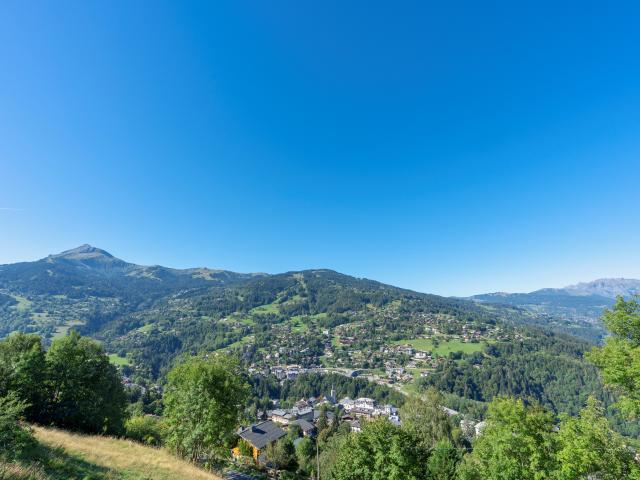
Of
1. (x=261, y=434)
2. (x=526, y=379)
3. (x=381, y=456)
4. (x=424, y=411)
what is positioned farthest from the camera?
(x=526, y=379)

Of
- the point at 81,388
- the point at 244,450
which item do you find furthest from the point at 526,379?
the point at 81,388

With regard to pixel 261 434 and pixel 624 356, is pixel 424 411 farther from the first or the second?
pixel 261 434

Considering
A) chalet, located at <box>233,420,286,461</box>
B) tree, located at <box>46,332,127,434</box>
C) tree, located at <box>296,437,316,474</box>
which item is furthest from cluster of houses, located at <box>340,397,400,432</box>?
tree, located at <box>46,332,127,434</box>

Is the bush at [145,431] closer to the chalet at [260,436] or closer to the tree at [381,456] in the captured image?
the tree at [381,456]

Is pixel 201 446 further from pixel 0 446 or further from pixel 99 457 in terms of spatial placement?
pixel 0 446

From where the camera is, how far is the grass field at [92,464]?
421 inches

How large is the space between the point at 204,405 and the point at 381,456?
14.6m

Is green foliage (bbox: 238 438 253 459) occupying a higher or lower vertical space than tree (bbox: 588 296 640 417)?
lower

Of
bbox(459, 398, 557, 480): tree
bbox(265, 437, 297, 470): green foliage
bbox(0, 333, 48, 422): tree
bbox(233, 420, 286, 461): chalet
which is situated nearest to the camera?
bbox(459, 398, 557, 480): tree

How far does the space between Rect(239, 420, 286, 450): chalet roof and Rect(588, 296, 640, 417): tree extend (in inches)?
2848

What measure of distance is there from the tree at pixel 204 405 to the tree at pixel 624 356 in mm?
25160

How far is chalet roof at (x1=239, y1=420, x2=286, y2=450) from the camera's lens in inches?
2781

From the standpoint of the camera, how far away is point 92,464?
49.2ft

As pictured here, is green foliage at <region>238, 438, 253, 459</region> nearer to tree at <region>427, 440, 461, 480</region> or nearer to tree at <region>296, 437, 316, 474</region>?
tree at <region>296, 437, 316, 474</region>
